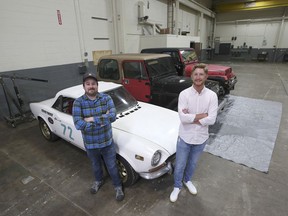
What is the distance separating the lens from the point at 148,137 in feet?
7.40

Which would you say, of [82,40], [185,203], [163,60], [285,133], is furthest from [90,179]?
[82,40]

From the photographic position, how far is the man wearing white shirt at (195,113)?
1.78 m

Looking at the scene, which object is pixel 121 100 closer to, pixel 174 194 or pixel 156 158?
pixel 156 158

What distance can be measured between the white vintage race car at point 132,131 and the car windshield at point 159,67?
1209 millimetres

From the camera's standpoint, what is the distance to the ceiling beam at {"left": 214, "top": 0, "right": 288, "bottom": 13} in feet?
49.5

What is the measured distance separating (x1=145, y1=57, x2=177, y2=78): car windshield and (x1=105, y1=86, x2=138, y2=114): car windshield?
117 cm

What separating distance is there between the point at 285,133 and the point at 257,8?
56.2 ft

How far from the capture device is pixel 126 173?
7.64 feet

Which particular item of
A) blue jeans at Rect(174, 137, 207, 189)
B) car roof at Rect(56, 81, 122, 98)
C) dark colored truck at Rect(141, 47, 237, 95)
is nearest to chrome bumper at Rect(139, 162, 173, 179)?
blue jeans at Rect(174, 137, 207, 189)

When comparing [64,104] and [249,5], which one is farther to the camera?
[249,5]

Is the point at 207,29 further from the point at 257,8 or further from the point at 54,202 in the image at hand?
the point at 54,202

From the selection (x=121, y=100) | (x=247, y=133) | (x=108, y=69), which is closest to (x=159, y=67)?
(x=108, y=69)

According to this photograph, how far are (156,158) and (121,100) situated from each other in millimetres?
1298

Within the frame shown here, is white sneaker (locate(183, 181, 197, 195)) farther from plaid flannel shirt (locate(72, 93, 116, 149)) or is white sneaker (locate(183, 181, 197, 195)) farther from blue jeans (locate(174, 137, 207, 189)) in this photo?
plaid flannel shirt (locate(72, 93, 116, 149))
